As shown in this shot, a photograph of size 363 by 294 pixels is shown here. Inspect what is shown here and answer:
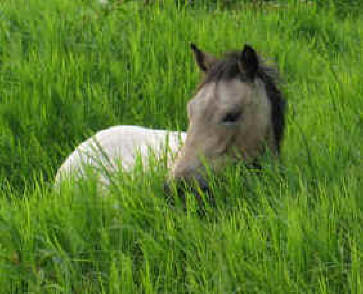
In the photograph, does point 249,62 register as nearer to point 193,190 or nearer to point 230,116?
point 230,116

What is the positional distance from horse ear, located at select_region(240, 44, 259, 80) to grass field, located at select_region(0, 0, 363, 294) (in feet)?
1.04

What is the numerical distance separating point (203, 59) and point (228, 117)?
1.90ft

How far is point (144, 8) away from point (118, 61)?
1.33m

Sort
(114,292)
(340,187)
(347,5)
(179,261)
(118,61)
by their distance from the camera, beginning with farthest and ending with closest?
(347,5), (118,61), (340,187), (179,261), (114,292)

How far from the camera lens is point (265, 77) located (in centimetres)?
415

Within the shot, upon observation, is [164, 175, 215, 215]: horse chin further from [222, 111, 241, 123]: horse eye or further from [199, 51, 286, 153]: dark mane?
[199, 51, 286, 153]: dark mane

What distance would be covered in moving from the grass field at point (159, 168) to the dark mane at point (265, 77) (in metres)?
0.11

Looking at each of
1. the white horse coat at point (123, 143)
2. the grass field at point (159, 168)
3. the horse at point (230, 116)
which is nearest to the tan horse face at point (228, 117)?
the horse at point (230, 116)

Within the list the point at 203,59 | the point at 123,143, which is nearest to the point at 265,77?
the point at 203,59

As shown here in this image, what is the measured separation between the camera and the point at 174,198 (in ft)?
11.8

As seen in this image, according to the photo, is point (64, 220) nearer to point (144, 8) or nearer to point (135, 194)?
point (135, 194)

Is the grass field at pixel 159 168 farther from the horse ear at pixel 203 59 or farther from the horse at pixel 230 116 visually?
the horse ear at pixel 203 59

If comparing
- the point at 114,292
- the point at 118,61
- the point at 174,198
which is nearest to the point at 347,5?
the point at 118,61

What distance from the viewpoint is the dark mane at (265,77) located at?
3998 mm
